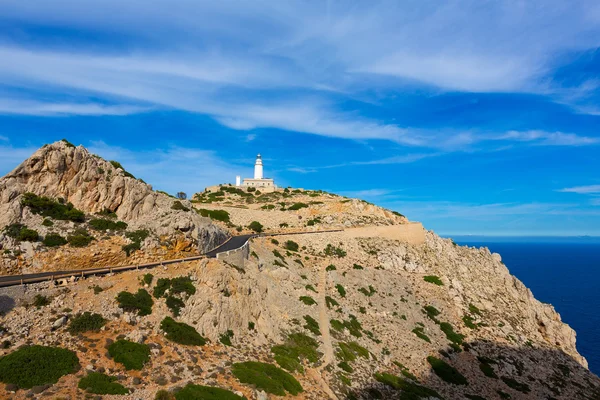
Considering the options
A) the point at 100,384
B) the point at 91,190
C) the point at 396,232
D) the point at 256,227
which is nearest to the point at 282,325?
the point at 100,384

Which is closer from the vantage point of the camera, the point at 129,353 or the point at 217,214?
the point at 129,353

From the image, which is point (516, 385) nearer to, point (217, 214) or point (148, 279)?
point (148, 279)

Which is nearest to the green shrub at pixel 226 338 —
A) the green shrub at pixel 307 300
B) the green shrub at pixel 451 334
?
the green shrub at pixel 307 300

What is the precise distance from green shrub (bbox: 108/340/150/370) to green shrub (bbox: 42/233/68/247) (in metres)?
11.2

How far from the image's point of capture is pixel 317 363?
26.2m

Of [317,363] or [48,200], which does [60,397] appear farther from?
[48,200]

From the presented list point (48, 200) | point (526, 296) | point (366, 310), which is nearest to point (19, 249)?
point (48, 200)

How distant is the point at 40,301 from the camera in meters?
19.1

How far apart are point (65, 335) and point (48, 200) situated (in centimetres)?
1482

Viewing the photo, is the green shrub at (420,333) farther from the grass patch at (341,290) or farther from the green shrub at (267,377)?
the green shrub at (267,377)

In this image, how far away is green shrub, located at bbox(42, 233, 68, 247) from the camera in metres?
25.0

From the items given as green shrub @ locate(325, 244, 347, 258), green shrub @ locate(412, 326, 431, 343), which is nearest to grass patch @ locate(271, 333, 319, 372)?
green shrub @ locate(412, 326, 431, 343)

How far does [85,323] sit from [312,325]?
18734 millimetres

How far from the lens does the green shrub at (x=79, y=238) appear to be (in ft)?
84.9
